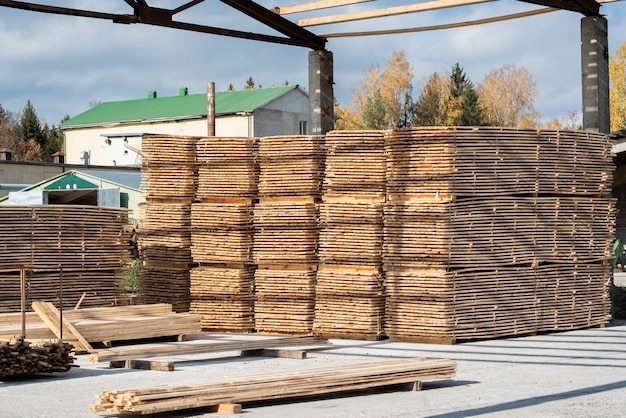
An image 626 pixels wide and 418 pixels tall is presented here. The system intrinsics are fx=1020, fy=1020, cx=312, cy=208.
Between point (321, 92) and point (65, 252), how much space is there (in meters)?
6.21

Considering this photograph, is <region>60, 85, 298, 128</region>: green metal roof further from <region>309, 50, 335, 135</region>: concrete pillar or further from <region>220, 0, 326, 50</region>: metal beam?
<region>220, 0, 326, 50</region>: metal beam

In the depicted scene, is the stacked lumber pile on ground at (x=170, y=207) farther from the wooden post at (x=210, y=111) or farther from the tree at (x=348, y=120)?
the tree at (x=348, y=120)

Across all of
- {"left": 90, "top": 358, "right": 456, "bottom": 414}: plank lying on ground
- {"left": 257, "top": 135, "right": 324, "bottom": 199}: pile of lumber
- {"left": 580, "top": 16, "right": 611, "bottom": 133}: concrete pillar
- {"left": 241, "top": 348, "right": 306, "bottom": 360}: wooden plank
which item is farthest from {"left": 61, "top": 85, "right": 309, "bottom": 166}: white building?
{"left": 90, "top": 358, "right": 456, "bottom": 414}: plank lying on ground

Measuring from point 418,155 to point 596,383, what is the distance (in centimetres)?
522

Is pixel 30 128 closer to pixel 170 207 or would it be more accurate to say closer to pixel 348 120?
Result: pixel 348 120

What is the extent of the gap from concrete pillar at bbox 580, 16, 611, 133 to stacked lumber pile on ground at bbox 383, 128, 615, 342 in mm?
1241

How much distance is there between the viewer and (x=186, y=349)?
510 inches

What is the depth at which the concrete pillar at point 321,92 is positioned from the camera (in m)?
19.6

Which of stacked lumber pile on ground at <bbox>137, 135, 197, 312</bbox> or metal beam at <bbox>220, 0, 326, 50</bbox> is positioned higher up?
metal beam at <bbox>220, 0, 326, 50</bbox>

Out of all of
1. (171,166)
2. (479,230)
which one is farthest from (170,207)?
(479,230)

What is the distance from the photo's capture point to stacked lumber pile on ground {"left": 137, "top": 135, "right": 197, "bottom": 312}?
1717cm

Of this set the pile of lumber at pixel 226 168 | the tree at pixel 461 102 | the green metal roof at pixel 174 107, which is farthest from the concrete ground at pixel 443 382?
the tree at pixel 461 102

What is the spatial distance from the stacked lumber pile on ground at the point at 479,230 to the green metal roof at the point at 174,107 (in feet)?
149

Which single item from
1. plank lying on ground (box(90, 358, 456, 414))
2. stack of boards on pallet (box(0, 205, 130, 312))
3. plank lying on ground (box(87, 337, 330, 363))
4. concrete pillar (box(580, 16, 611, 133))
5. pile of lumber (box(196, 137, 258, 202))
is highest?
concrete pillar (box(580, 16, 611, 133))
